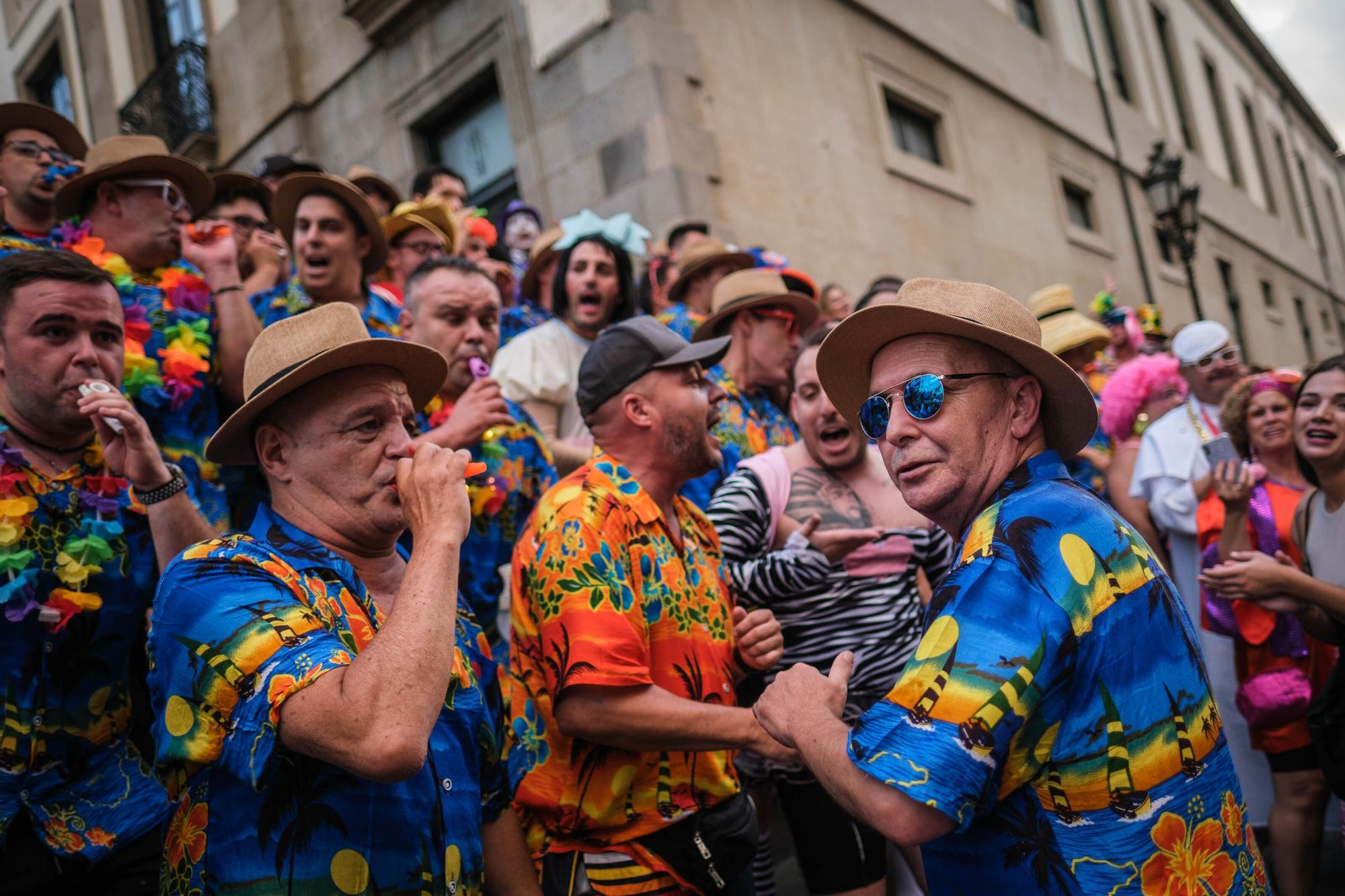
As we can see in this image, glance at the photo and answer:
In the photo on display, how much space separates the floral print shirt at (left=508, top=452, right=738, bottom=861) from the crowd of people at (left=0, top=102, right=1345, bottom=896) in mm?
13

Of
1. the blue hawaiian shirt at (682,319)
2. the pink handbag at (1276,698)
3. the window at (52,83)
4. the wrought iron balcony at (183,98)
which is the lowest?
the pink handbag at (1276,698)

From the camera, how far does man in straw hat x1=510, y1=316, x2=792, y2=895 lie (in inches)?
100

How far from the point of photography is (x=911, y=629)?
3.49 m

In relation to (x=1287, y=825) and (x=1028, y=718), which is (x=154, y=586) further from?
(x=1287, y=825)

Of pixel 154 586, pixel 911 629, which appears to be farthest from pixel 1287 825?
pixel 154 586

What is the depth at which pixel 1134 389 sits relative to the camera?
6.51m

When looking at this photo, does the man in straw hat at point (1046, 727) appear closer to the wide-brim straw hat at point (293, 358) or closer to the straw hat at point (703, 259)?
the wide-brim straw hat at point (293, 358)

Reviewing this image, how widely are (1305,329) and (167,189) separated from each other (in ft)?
111

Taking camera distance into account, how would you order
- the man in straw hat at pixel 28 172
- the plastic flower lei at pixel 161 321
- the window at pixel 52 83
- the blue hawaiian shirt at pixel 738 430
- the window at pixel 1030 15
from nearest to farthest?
the plastic flower lei at pixel 161 321
the man in straw hat at pixel 28 172
the blue hawaiian shirt at pixel 738 430
the window at pixel 1030 15
the window at pixel 52 83

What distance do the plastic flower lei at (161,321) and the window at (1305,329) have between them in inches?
1273

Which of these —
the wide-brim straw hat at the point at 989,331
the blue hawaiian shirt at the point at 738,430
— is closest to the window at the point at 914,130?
the blue hawaiian shirt at the point at 738,430

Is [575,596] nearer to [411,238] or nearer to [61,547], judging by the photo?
[61,547]

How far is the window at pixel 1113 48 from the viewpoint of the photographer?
67.2 ft

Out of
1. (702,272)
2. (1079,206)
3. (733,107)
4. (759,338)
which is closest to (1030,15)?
(1079,206)
